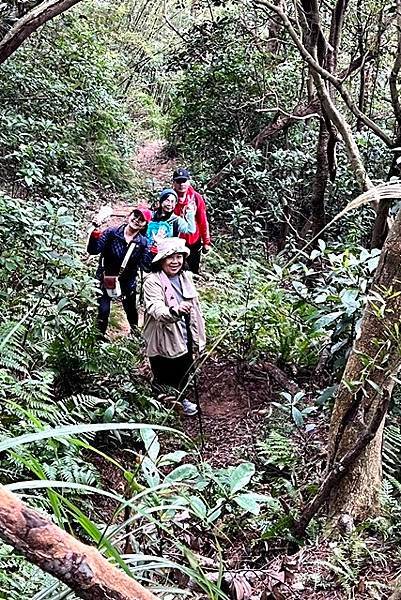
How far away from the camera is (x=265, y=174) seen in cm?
973

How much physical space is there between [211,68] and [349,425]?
31.1 ft

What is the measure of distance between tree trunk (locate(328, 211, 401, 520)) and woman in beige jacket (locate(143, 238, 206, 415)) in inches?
70.6

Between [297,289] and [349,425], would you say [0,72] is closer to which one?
[297,289]

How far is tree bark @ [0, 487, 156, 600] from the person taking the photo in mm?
817

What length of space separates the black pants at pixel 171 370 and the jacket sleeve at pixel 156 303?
0.52 metres

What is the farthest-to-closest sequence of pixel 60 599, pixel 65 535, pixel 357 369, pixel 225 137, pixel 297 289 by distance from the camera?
pixel 225 137 → pixel 297 289 → pixel 357 369 → pixel 60 599 → pixel 65 535

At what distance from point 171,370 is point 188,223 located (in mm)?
2136

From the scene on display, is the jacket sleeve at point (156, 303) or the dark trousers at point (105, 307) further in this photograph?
the dark trousers at point (105, 307)

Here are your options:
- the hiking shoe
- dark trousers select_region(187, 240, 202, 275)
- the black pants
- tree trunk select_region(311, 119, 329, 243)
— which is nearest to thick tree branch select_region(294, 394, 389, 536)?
the hiking shoe

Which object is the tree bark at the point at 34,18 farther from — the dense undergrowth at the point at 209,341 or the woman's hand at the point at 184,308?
the woman's hand at the point at 184,308

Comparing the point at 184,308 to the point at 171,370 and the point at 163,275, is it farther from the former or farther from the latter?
the point at 171,370

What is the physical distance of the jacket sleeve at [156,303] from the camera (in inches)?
187

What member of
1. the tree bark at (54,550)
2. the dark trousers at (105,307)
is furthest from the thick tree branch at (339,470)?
the dark trousers at (105,307)

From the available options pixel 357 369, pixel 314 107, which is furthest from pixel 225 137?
Result: pixel 357 369
